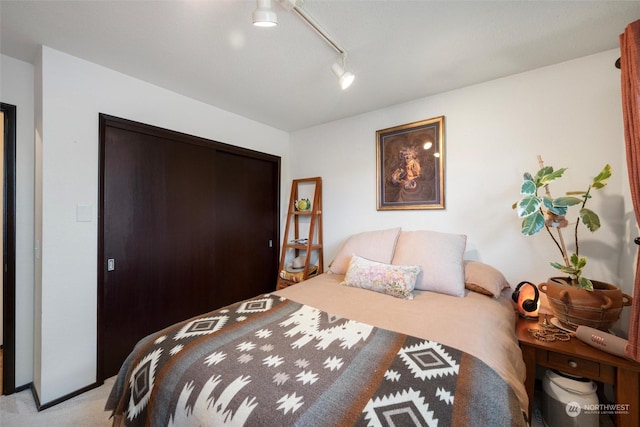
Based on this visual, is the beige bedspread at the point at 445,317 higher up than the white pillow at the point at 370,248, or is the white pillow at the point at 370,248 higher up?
the white pillow at the point at 370,248

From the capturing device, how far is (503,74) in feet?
6.54

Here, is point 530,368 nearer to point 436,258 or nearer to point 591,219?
point 436,258

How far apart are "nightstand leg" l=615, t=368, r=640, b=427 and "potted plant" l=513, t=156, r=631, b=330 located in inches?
10.2

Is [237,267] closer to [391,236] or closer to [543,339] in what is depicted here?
[391,236]

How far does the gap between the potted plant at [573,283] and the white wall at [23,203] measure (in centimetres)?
346

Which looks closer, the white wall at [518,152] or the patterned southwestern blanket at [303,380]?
the patterned southwestern blanket at [303,380]

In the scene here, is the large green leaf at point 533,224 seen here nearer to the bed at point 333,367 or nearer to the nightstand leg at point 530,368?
the bed at point 333,367

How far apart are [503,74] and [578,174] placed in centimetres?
96

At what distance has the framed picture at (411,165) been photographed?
2.31 meters

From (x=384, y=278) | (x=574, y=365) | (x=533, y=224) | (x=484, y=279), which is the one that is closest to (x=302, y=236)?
(x=384, y=278)

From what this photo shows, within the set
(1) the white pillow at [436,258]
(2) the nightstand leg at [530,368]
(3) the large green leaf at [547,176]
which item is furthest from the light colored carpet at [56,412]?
(3) the large green leaf at [547,176]

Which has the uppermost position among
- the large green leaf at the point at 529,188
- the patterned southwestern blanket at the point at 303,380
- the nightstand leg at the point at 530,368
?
the large green leaf at the point at 529,188

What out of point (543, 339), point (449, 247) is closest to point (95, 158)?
point (449, 247)

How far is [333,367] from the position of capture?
95 cm
